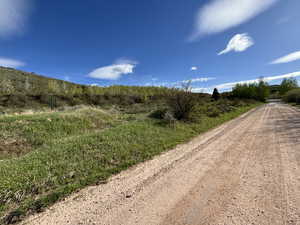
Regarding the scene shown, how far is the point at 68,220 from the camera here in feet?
6.86

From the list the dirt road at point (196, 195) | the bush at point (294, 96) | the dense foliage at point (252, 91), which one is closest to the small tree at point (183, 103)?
the dirt road at point (196, 195)

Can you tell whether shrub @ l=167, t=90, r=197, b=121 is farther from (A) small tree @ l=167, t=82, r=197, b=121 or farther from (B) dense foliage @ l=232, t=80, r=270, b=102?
(B) dense foliage @ l=232, t=80, r=270, b=102

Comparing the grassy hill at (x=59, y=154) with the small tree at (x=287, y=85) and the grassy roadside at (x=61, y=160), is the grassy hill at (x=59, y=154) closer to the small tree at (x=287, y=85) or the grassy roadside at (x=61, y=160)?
the grassy roadside at (x=61, y=160)

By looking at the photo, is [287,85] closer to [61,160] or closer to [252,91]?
[252,91]

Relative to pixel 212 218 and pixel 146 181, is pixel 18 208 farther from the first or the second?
pixel 212 218

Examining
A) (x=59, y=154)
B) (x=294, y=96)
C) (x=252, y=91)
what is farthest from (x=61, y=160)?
(x=252, y=91)

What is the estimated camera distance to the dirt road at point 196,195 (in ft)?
6.49

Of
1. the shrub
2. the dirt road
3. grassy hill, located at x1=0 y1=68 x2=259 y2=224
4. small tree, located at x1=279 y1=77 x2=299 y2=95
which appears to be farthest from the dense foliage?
the dirt road

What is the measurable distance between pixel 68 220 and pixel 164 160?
2731mm

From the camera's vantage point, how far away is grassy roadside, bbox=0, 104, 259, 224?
104 inches

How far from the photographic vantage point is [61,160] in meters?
3.94

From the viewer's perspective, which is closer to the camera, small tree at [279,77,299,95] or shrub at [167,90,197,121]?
shrub at [167,90,197,121]

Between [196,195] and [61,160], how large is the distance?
376 cm

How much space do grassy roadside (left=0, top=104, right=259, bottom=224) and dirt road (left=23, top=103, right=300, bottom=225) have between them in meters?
0.40
